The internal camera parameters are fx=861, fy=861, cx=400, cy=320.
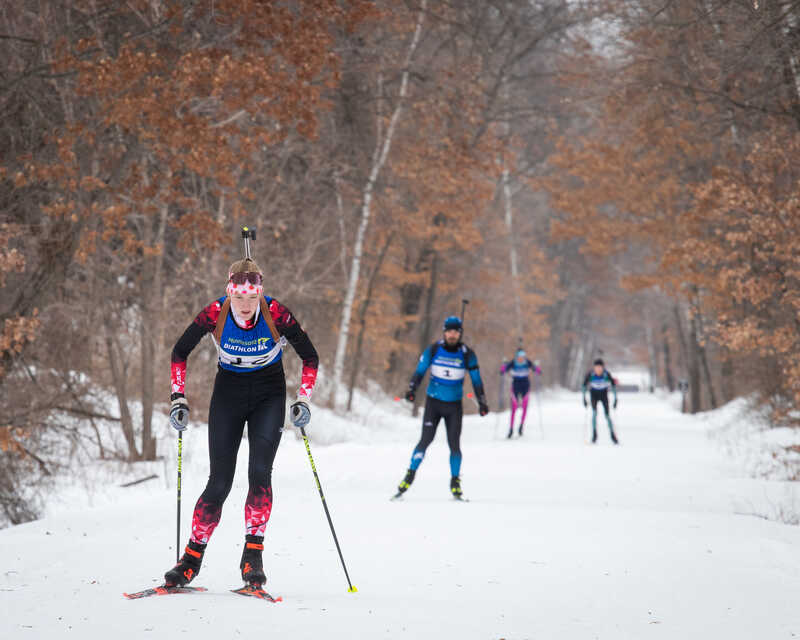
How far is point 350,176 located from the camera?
21.9m

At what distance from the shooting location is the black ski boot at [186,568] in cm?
574

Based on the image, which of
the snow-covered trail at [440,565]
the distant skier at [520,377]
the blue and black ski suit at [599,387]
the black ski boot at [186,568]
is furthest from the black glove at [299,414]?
the distant skier at [520,377]

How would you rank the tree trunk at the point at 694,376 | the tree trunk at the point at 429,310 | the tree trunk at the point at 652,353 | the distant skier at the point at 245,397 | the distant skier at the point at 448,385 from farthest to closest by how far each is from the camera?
the tree trunk at the point at 652,353 → the tree trunk at the point at 694,376 → the tree trunk at the point at 429,310 → the distant skier at the point at 448,385 → the distant skier at the point at 245,397

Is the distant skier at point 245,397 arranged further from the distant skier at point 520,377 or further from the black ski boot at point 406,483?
the distant skier at point 520,377

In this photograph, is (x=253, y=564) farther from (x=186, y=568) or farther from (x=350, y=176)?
(x=350, y=176)

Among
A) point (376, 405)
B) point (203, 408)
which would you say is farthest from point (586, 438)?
point (203, 408)

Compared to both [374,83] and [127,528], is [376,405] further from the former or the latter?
[127,528]

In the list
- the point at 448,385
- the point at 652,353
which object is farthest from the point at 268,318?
the point at 652,353

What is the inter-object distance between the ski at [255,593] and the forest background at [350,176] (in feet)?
15.8

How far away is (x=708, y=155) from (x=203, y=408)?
15.3 metres

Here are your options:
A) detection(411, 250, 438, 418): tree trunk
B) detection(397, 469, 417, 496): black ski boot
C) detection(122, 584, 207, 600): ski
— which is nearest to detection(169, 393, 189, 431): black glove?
detection(122, 584, 207, 600): ski

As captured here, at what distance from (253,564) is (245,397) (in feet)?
3.82

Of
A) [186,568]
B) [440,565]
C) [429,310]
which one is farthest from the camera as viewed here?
[429,310]

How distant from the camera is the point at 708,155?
23812 millimetres
